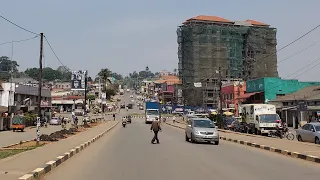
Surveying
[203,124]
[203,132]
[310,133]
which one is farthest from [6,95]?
[310,133]

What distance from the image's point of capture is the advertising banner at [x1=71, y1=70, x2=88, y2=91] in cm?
4853

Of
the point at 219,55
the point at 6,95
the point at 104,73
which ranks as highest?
the point at 219,55

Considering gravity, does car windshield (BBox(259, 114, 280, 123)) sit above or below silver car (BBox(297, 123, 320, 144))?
above

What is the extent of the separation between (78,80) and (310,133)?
31.3 meters

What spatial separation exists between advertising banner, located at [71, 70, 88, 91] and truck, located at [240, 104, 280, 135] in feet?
66.0

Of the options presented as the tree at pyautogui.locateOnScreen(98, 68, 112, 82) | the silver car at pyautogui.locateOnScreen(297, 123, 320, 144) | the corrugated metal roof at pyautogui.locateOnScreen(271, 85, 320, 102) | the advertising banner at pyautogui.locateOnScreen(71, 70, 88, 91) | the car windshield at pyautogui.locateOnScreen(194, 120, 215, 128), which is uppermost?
the tree at pyautogui.locateOnScreen(98, 68, 112, 82)

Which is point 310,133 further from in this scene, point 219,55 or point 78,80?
point 219,55

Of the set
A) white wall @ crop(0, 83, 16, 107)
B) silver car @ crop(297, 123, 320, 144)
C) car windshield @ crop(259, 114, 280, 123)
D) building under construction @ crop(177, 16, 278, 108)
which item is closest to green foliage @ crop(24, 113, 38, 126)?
white wall @ crop(0, 83, 16, 107)

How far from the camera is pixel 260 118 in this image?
117ft

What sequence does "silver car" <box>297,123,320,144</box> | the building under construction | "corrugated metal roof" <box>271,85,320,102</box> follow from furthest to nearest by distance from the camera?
the building under construction < "corrugated metal roof" <box>271,85,320,102</box> < "silver car" <box>297,123,320,144</box>

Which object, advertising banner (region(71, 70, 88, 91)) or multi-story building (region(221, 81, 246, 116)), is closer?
advertising banner (region(71, 70, 88, 91))

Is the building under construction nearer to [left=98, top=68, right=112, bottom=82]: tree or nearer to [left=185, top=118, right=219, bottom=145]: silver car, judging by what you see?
[left=98, top=68, right=112, bottom=82]: tree

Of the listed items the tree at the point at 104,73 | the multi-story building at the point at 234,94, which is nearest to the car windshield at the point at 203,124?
the multi-story building at the point at 234,94

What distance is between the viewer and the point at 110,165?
1379 cm
